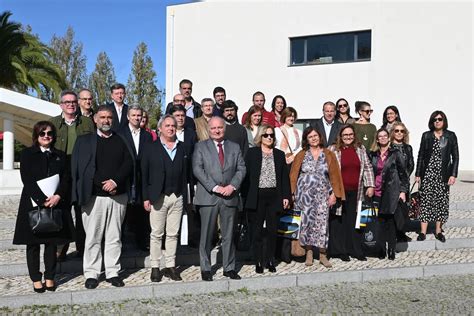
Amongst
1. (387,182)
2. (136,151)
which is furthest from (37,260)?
(387,182)

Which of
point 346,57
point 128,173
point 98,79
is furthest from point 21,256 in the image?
point 98,79

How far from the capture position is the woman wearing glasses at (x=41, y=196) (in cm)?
574

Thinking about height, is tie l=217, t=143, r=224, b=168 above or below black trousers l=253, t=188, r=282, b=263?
above

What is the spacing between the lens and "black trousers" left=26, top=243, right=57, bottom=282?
5.85m

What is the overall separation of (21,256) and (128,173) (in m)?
2.45

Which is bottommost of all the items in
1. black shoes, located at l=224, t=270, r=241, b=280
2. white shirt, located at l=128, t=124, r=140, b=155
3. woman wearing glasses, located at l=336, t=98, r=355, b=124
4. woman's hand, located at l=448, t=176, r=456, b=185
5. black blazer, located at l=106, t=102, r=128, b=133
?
black shoes, located at l=224, t=270, r=241, b=280

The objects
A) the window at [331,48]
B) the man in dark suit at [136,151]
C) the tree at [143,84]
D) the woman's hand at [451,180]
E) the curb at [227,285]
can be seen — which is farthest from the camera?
the tree at [143,84]

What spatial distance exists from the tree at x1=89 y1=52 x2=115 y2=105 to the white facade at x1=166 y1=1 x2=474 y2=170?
1632 cm

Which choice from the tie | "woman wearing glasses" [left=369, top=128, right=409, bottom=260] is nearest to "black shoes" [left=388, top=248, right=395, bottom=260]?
"woman wearing glasses" [left=369, top=128, right=409, bottom=260]

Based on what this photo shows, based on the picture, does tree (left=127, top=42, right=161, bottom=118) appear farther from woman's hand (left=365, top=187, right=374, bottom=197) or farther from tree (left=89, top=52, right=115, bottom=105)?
woman's hand (left=365, top=187, right=374, bottom=197)

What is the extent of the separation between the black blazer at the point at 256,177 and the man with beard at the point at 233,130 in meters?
0.69

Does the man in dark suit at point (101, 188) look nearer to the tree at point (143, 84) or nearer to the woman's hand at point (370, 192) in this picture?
the woman's hand at point (370, 192)

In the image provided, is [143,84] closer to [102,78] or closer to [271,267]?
[102,78]

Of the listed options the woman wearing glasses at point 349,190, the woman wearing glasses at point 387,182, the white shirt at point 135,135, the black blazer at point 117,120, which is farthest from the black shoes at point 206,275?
the woman wearing glasses at point 387,182
